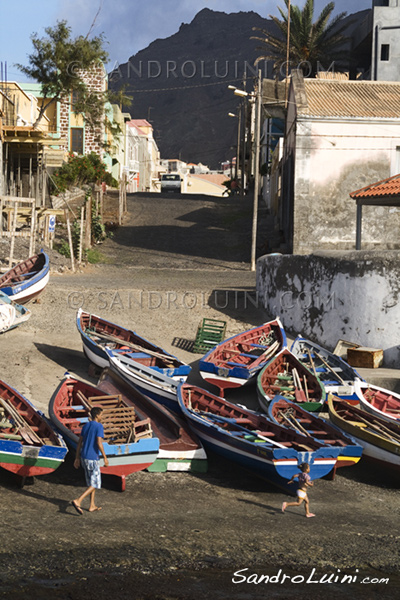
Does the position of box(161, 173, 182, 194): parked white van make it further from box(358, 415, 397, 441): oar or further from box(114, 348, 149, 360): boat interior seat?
box(358, 415, 397, 441): oar

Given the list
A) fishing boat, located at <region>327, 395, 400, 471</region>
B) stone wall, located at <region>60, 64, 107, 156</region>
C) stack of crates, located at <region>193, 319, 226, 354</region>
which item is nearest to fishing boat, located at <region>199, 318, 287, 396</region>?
stack of crates, located at <region>193, 319, 226, 354</region>

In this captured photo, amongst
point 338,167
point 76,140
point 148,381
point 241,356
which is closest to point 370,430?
point 148,381

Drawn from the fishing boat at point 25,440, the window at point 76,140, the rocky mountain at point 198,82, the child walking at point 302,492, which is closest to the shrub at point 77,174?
the window at point 76,140

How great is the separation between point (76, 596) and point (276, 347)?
39.8 feet

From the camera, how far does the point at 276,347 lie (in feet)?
65.2

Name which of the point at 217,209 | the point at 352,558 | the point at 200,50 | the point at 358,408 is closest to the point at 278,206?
the point at 217,209

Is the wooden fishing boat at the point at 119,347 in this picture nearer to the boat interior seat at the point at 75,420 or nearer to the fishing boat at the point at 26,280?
the fishing boat at the point at 26,280

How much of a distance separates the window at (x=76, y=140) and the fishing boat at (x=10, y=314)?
29.3 m

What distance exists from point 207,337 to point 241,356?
2.03 m

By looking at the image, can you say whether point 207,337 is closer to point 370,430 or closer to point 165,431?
point 165,431

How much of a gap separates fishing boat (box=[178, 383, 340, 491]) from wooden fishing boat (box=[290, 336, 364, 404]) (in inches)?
142

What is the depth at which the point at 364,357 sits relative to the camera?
2008 centimetres

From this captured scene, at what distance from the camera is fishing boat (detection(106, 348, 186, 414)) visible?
51.6 ft

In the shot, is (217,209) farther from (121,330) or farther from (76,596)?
(76,596)
